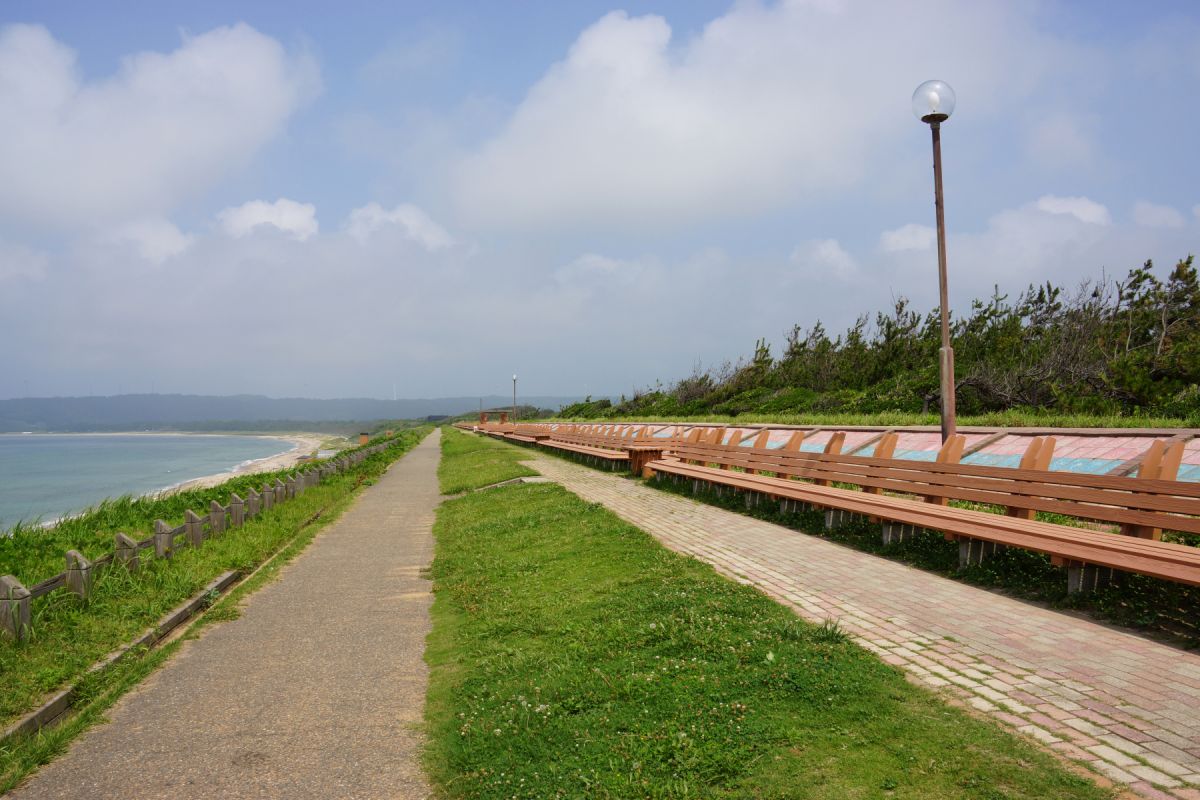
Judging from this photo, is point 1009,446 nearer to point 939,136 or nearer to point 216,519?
point 939,136

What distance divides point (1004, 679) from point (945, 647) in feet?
1.71

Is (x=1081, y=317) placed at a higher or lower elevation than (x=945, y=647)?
higher

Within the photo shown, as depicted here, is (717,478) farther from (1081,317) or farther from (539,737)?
(1081,317)

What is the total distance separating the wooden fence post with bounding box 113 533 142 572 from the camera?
6812 mm

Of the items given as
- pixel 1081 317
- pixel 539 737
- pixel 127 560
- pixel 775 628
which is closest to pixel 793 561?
pixel 775 628

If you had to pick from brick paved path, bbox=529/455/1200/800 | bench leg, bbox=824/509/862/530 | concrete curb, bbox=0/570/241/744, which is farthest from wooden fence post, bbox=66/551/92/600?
bench leg, bbox=824/509/862/530

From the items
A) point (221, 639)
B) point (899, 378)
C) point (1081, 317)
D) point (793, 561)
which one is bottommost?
point (221, 639)

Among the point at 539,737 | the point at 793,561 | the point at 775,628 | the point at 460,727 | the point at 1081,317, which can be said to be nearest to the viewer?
the point at 539,737

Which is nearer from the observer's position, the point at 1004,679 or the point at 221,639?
the point at 1004,679

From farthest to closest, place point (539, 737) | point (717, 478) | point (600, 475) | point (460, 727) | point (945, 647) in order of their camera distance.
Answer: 1. point (600, 475)
2. point (717, 478)
3. point (945, 647)
4. point (460, 727)
5. point (539, 737)

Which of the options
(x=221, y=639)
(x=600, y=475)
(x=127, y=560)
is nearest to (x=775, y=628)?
(x=221, y=639)

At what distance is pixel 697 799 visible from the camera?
2904mm

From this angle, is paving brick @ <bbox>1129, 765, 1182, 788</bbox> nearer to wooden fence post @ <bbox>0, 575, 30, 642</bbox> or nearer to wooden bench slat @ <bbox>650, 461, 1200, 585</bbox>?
wooden bench slat @ <bbox>650, 461, 1200, 585</bbox>

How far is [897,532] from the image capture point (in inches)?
277
